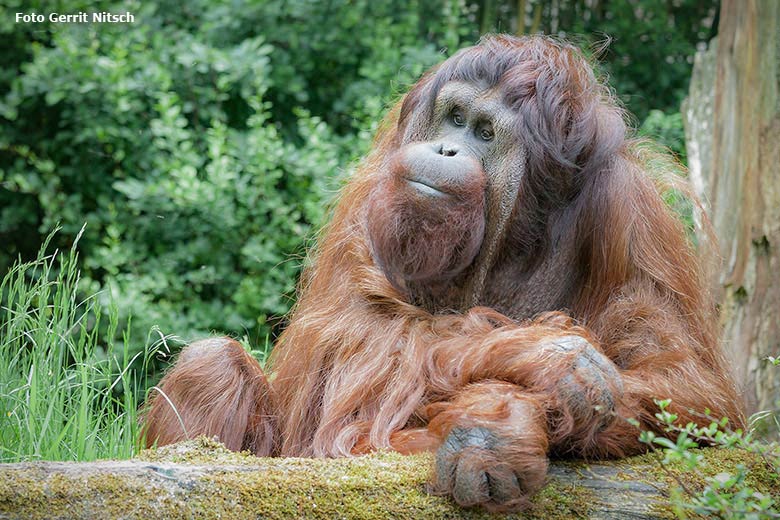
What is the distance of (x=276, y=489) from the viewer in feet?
7.72

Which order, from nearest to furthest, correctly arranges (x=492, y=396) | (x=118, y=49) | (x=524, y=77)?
1. (x=492, y=396)
2. (x=524, y=77)
3. (x=118, y=49)

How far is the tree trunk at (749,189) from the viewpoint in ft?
14.7

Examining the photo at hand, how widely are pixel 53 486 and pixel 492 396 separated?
3.49 ft

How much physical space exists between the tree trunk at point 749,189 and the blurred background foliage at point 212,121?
31.3 inches

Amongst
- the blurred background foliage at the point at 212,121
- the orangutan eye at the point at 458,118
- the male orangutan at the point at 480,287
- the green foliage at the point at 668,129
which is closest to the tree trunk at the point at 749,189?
the blurred background foliage at the point at 212,121

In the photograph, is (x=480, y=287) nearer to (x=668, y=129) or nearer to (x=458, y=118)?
(x=458, y=118)

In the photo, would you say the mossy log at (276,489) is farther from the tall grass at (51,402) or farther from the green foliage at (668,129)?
the green foliage at (668,129)

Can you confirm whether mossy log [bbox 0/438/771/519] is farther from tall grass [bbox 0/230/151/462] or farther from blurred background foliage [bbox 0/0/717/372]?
blurred background foliage [bbox 0/0/717/372]

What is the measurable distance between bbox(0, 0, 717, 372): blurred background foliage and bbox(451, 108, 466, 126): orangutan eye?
2381 millimetres

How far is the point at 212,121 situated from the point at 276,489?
4310 millimetres

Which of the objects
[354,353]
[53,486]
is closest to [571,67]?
[354,353]

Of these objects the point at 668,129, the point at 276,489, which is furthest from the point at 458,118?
the point at 668,129

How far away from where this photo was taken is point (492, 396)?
8.73 ft

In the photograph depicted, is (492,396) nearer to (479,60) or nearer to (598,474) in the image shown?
(598,474)
